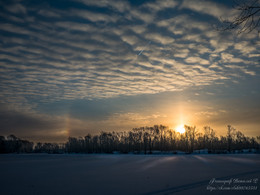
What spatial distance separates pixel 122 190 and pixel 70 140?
183917 millimetres

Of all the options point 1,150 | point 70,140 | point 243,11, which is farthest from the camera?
point 70,140

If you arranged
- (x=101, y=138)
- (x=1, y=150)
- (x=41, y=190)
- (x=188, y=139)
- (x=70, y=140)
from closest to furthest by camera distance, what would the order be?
(x=41, y=190), (x=1, y=150), (x=188, y=139), (x=101, y=138), (x=70, y=140)

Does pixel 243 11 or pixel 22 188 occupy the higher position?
pixel 243 11

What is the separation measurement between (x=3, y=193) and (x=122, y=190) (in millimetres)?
4281

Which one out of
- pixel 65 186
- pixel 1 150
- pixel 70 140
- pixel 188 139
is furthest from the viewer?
pixel 70 140

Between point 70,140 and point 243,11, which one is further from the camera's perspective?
point 70,140

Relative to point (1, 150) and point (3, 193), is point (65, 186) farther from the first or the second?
A: point (1, 150)

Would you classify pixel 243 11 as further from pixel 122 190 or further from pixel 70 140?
pixel 70 140

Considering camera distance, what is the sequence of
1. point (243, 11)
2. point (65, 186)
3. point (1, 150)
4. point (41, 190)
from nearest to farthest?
point (243, 11) < point (41, 190) < point (65, 186) < point (1, 150)

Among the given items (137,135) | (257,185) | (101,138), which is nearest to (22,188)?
(257,185)

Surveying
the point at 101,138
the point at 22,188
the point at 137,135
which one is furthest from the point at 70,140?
the point at 22,188

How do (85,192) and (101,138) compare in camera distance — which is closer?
(85,192)

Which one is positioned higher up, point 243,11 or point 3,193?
point 243,11

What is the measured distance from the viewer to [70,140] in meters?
183
